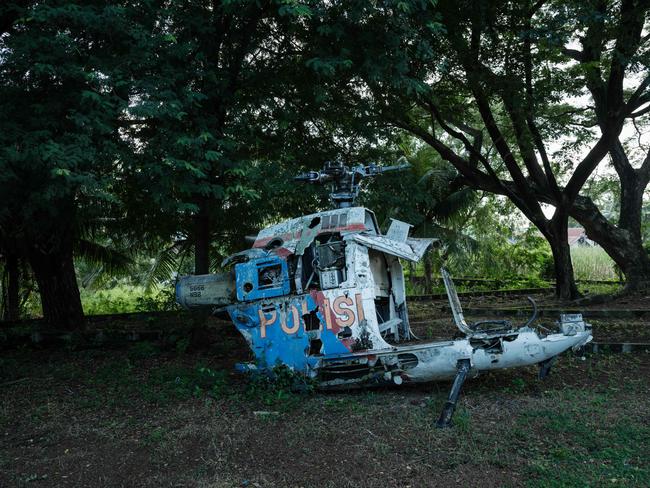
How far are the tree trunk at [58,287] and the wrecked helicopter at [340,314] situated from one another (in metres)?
4.91

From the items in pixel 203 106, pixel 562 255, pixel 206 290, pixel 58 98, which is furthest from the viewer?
pixel 562 255

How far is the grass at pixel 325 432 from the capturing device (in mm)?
4949

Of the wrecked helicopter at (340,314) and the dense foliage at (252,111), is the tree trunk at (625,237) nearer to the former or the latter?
the dense foliage at (252,111)

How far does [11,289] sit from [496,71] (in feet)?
43.6

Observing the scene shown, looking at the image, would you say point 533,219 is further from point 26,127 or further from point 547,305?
point 26,127

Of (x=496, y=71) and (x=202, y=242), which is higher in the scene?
(x=496, y=71)

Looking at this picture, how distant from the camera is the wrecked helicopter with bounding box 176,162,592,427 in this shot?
22.3 ft

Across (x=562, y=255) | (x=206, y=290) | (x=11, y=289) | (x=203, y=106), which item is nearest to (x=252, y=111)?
(x=203, y=106)

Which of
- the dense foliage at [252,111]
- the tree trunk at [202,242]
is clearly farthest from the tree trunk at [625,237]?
the tree trunk at [202,242]

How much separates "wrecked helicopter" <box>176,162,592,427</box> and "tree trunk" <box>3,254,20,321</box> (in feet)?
27.0

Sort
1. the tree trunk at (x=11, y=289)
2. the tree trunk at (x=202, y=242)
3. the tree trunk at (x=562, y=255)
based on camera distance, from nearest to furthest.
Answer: the tree trunk at (x=202, y=242) < the tree trunk at (x=11, y=289) < the tree trunk at (x=562, y=255)

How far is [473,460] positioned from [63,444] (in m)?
4.25

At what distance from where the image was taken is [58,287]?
1180 cm

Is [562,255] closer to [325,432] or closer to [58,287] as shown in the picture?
[325,432]
